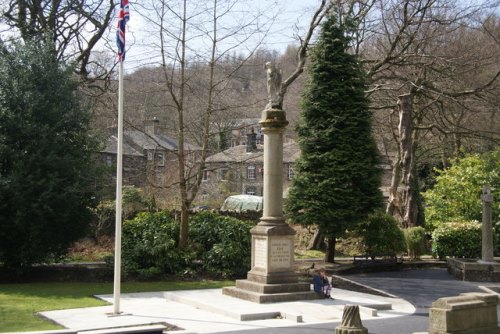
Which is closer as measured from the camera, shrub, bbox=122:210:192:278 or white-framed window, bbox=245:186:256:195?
shrub, bbox=122:210:192:278

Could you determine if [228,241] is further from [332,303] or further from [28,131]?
[28,131]

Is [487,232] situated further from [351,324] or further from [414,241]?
[351,324]

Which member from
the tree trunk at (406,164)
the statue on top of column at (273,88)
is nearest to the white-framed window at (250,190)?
the tree trunk at (406,164)

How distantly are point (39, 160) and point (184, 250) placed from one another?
5.92m

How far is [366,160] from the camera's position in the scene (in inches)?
940

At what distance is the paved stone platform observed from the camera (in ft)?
42.8

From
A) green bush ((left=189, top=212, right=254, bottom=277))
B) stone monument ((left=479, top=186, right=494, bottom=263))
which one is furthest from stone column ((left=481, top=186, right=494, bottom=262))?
green bush ((left=189, top=212, right=254, bottom=277))

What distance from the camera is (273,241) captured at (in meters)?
16.6

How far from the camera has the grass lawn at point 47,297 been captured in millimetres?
12820

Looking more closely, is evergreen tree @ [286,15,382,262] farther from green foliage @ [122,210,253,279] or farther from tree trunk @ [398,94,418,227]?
tree trunk @ [398,94,418,227]

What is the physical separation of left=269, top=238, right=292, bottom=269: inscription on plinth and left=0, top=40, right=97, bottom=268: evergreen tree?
7270 millimetres

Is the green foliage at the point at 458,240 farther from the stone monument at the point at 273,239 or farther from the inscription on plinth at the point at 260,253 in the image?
the inscription on plinth at the point at 260,253

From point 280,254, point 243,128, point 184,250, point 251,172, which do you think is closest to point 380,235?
point 243,128

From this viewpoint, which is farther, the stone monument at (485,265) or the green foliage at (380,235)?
the green foliage at (380,235)
